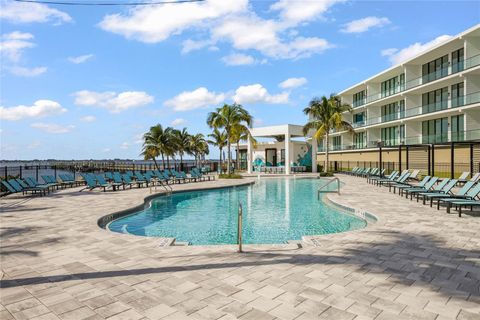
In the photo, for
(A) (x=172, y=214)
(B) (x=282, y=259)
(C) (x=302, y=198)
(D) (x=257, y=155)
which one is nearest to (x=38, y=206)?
(A) (x=172, y=214)

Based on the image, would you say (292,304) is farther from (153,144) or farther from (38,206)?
A: (153,144)

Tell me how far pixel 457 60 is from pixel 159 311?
1301 inches

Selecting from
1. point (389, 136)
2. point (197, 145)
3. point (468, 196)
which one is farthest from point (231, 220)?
point (197, 145)

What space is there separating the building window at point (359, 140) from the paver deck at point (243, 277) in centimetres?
3760

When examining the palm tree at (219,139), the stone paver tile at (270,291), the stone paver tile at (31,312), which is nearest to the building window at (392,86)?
the palm tree at (219,139)

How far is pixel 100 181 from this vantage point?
18578 millimetres

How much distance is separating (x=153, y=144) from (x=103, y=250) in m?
33.2

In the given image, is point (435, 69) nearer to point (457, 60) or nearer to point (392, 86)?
point (457, 60)

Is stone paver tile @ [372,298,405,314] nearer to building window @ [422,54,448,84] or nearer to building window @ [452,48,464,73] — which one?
building window @ [452,48,464,73]

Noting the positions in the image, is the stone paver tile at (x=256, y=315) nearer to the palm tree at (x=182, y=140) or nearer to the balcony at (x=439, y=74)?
the balcony at (x=439, y=74)

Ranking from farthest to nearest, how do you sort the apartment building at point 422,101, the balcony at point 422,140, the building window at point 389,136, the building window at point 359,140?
the building window at point 359,140 < the building window at point 389,136 < the apartment building at point 422,101 < the balcony at point 422,140

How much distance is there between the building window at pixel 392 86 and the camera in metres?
35.9

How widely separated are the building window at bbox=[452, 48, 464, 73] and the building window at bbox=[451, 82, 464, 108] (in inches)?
59.4

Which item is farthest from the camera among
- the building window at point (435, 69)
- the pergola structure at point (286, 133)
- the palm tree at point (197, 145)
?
the palm tree at point (197, 145)
